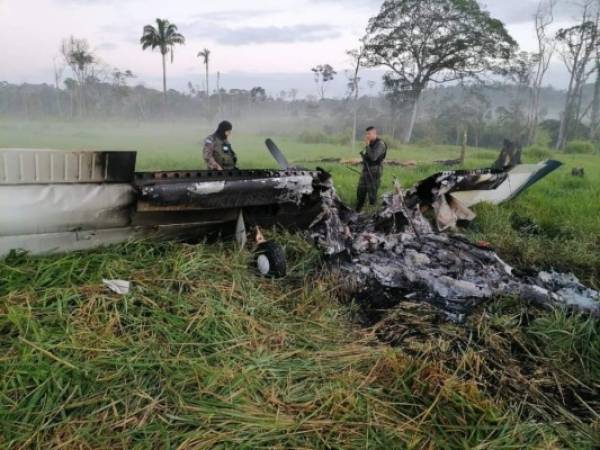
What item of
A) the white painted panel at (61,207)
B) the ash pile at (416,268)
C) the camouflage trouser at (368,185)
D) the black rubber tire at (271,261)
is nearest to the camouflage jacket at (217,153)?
the camouflage trouser at (368,185)

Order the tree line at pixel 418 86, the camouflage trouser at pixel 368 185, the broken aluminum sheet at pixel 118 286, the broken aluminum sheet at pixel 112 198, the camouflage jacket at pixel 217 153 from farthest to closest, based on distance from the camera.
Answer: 1. the tree line at pixel 418 86
2. the camouflage trouser at pixel 368 185
3. the camouflage jacket at pixel 217 153
4. the broken aluminum sheet at pixel 118 286
5. the broken aluminum sheet at pixel 112 198

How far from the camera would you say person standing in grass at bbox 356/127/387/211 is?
7574 mm

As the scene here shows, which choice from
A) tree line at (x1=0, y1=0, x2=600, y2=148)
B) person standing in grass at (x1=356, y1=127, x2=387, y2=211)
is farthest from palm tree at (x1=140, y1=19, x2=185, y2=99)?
person standing in grass at (x1=356, y1=127, x2=387, y2=211)

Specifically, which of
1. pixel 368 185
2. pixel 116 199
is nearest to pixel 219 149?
pixel 368 185

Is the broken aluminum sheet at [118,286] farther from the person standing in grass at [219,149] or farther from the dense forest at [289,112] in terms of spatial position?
the dense forest at [289,112]

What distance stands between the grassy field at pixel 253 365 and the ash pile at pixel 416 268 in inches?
7.6

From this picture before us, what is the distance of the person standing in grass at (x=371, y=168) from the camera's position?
757 cm

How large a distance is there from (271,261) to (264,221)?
708 millimetres

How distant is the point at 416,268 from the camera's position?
405cm

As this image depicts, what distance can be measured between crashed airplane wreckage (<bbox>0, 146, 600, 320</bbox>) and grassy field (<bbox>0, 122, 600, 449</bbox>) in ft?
0.64

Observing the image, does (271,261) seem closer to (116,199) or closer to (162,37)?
(116,199)

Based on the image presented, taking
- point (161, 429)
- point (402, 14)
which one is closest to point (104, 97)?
point (402, 14)

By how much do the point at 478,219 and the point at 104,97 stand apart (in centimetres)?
3935

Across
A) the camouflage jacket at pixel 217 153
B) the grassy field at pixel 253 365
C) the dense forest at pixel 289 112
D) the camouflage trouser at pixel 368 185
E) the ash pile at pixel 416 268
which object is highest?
the dense forest at pixel 289 112
